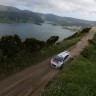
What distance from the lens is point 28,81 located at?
3042cm

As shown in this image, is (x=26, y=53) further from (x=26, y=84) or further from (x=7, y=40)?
(x=26, y=84)

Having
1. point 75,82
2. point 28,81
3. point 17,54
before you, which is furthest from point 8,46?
point 75,82

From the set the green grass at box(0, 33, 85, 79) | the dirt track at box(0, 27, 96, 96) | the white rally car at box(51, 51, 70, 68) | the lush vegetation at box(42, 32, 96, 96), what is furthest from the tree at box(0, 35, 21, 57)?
the lush vegetation at box(42, 32, 96, 96)

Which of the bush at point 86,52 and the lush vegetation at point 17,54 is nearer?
the lush vegetation at point 17,54

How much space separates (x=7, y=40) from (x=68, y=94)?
14031 millimetres

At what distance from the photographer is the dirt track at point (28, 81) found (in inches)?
1065

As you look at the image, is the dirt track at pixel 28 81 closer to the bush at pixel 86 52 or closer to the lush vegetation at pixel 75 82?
the lush vegetation at pixel 75 82

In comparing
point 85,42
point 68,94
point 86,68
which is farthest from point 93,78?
point 85,42

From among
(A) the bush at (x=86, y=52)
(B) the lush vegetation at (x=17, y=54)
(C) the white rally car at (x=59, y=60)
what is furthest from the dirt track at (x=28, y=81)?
(A) the bush at (x=86, y=52)

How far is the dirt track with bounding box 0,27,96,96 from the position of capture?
2706cm

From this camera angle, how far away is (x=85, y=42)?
6147 cm

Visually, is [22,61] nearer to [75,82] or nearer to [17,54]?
[17,54]

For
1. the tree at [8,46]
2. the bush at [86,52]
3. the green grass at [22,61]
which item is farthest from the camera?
the bush at [86,52]

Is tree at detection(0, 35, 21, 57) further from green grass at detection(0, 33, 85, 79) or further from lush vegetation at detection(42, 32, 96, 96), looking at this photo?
lush vegetation at detection(42, 32, 96, 96)
